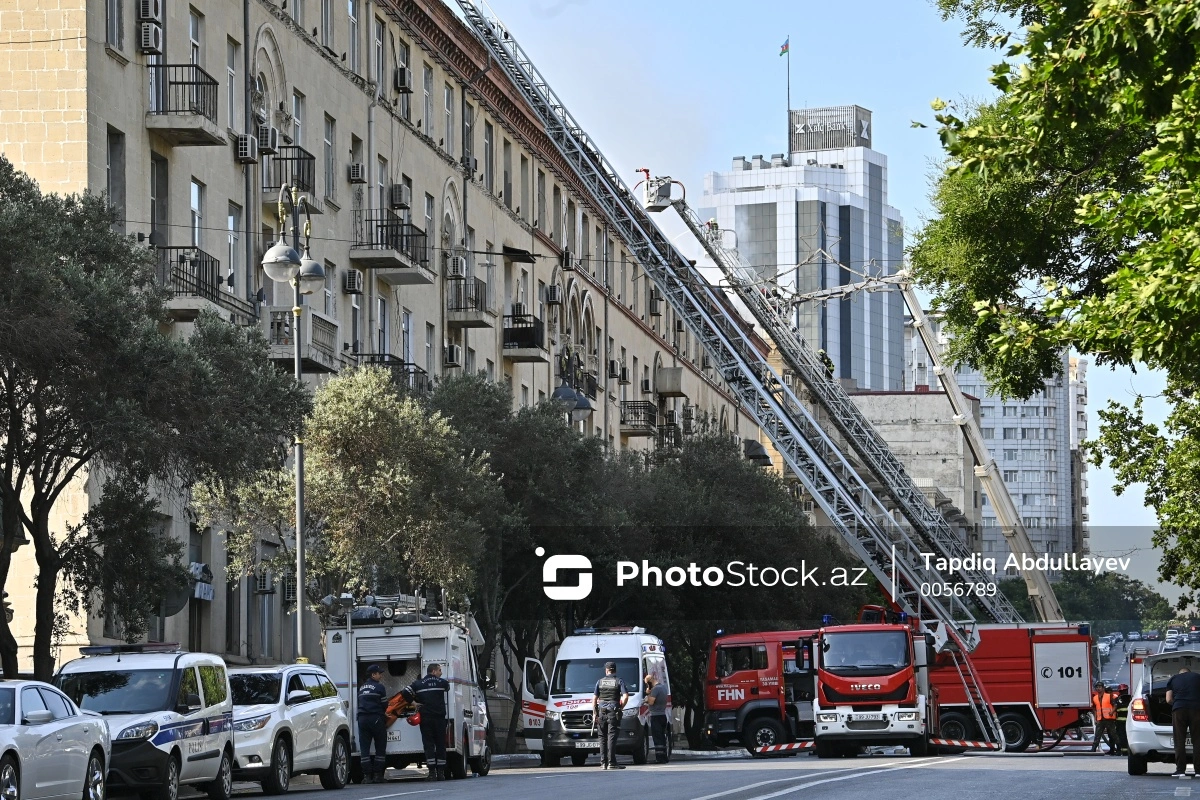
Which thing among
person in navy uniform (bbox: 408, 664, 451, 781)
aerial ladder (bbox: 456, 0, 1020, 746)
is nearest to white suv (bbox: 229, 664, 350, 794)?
person in navy uniform (bbox: 408, 664, 451, 781)

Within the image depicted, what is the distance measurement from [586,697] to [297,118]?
584 inches

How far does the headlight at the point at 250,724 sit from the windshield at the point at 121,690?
194 centimetres

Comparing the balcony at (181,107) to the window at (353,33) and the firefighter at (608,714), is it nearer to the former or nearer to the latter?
the window at (353,33)

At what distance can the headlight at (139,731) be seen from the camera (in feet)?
70.0

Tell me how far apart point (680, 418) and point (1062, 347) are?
A: 2681 inches

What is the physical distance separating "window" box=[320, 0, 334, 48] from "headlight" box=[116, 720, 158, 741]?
26766mm

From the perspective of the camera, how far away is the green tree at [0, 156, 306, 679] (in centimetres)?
2248

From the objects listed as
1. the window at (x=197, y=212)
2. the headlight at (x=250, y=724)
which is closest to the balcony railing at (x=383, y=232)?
the window at (x=197, y=212)

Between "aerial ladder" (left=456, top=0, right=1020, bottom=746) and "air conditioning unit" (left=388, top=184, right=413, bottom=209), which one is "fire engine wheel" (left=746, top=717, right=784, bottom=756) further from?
"air conditioning unit" (left=388, top=184, right=413, bottom=209)

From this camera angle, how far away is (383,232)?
158 ft

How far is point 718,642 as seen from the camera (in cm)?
4462

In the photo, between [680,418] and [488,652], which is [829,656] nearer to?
[488,652]

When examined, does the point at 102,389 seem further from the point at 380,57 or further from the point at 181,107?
the point at 380,57

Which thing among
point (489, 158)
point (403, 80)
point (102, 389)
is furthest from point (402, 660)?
point (489, 158)
